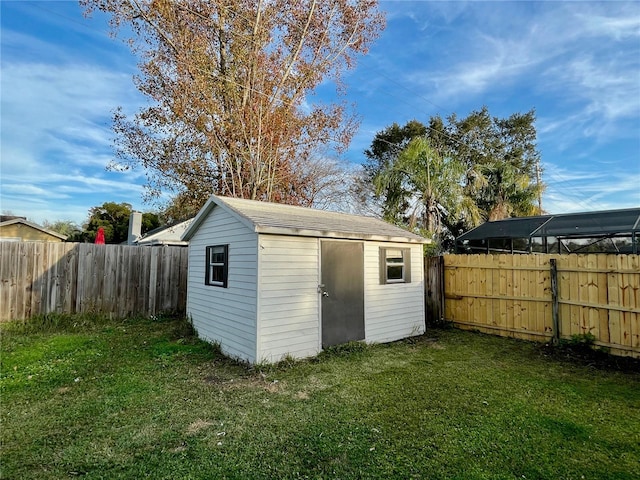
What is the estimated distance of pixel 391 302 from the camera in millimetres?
7191

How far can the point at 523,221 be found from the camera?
10.4m

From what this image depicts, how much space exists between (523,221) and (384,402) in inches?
356

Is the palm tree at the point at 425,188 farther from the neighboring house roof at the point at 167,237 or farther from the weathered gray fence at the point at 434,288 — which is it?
the neighboring house roof at the point at 167,237

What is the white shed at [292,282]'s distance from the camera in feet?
17.4

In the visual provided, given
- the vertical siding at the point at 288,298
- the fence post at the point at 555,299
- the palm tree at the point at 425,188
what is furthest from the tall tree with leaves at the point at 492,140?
the vertical siding at the point at 288,298

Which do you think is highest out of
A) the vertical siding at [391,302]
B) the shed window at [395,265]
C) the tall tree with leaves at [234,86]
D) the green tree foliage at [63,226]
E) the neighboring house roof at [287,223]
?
the tall tree with leaves at [234,86]

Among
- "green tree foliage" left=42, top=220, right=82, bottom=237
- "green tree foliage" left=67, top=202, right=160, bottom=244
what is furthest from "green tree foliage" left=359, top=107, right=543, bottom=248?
"green tree foliage" left=42, top=220, right=82, bottom=237

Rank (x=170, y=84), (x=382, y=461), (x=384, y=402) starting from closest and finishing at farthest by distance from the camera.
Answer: (x=382, y=461) < (x=384, y=402) < (x=170, y=84)

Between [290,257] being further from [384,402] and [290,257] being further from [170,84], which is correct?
[170,84]

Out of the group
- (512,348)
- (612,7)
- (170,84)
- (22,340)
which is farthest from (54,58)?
(612,7)

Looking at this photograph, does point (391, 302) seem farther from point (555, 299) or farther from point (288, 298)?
point (555, 299)

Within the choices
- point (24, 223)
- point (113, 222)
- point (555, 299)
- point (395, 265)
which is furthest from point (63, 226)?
point (555, 299)

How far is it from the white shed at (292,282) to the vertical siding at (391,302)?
0.07ft

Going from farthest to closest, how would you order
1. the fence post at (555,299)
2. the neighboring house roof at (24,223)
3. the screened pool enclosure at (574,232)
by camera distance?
the neighboring house roof at (24,223), the screened pool enclosure at (574,232), the fence post at (555,299)
